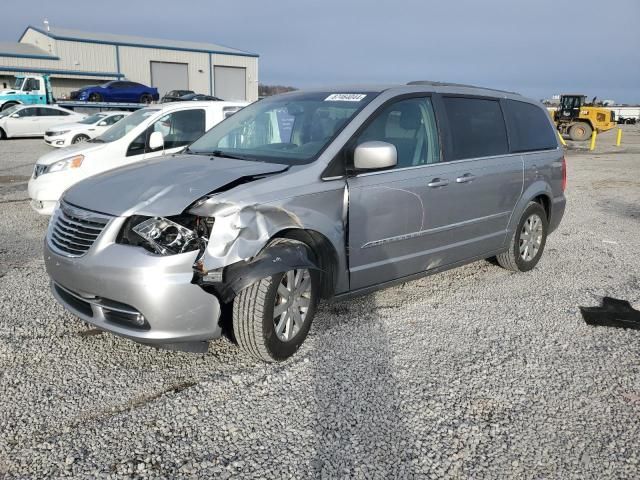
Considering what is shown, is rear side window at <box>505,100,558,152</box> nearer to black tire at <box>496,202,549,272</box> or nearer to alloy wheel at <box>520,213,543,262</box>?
black tire at <box>496,202,549,272</box>

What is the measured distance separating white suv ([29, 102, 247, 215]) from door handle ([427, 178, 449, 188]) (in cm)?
421

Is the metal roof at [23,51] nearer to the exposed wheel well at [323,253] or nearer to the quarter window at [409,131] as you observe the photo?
the quarter window at [409,131]

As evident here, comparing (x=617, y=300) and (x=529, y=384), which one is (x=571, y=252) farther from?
(x=529, y=384)

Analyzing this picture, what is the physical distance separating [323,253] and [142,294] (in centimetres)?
123

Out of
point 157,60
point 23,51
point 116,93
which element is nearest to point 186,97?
point 116,93

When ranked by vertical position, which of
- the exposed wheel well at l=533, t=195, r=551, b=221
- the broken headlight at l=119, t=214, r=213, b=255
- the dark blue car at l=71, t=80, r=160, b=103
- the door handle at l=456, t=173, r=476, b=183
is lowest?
the dark blue car at l=71, t=80, r=160, b=103

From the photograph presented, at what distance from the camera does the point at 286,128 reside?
4.45 meters

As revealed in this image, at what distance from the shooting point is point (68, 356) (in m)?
3.71

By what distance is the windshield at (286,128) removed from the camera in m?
4.03

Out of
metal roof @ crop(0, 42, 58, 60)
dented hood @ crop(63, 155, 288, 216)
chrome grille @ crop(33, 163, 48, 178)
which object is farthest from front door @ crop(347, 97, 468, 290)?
metal roof @ crop(0, 42, 58, 60)

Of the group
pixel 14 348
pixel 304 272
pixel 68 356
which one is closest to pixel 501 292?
pixel 304 272

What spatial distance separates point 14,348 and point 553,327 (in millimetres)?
4005

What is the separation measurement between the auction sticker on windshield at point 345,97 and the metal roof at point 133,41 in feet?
149

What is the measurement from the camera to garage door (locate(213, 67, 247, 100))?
50.8m
